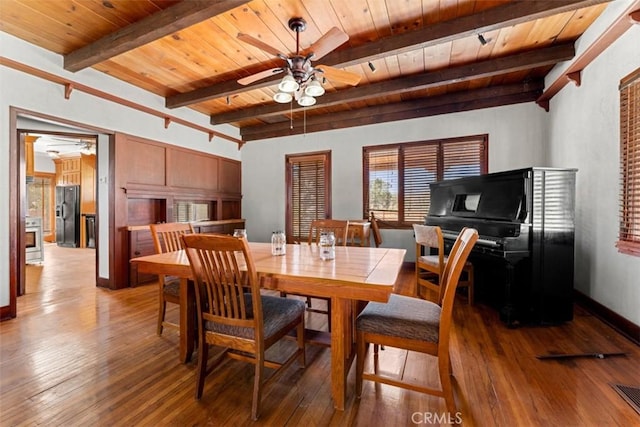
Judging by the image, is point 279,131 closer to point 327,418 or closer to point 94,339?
point 94,339

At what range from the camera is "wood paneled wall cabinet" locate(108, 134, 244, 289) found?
12.4 ft

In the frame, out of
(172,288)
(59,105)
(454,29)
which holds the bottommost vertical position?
(172,288)

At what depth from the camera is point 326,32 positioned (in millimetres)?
2533

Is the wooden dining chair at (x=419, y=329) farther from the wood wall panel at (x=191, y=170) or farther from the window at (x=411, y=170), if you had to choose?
the wood wall panel at (x=191, y=170)

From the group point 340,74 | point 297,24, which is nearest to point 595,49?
point 340,74

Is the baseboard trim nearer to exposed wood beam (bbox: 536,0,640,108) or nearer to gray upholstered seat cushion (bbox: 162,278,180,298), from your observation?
exposed wood beam (bbox: 536,0,640,108)

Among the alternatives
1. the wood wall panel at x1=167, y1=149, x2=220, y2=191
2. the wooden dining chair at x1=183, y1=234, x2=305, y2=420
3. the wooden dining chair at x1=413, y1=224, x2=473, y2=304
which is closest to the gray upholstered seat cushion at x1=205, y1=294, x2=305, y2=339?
the wooden dining chair at x1=183, y1=234, x2=305, y2=420

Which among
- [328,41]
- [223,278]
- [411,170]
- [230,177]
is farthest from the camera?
[230,177]

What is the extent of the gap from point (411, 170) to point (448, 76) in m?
1.57

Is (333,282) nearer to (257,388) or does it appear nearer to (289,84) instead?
(257,388)

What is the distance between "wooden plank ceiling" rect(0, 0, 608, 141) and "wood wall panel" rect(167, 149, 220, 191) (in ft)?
2.87

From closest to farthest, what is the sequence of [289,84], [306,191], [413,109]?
[289,84], [413,109], [306,191]

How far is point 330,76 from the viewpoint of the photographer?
2.52 metres

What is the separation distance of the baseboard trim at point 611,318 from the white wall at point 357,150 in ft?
6.54
